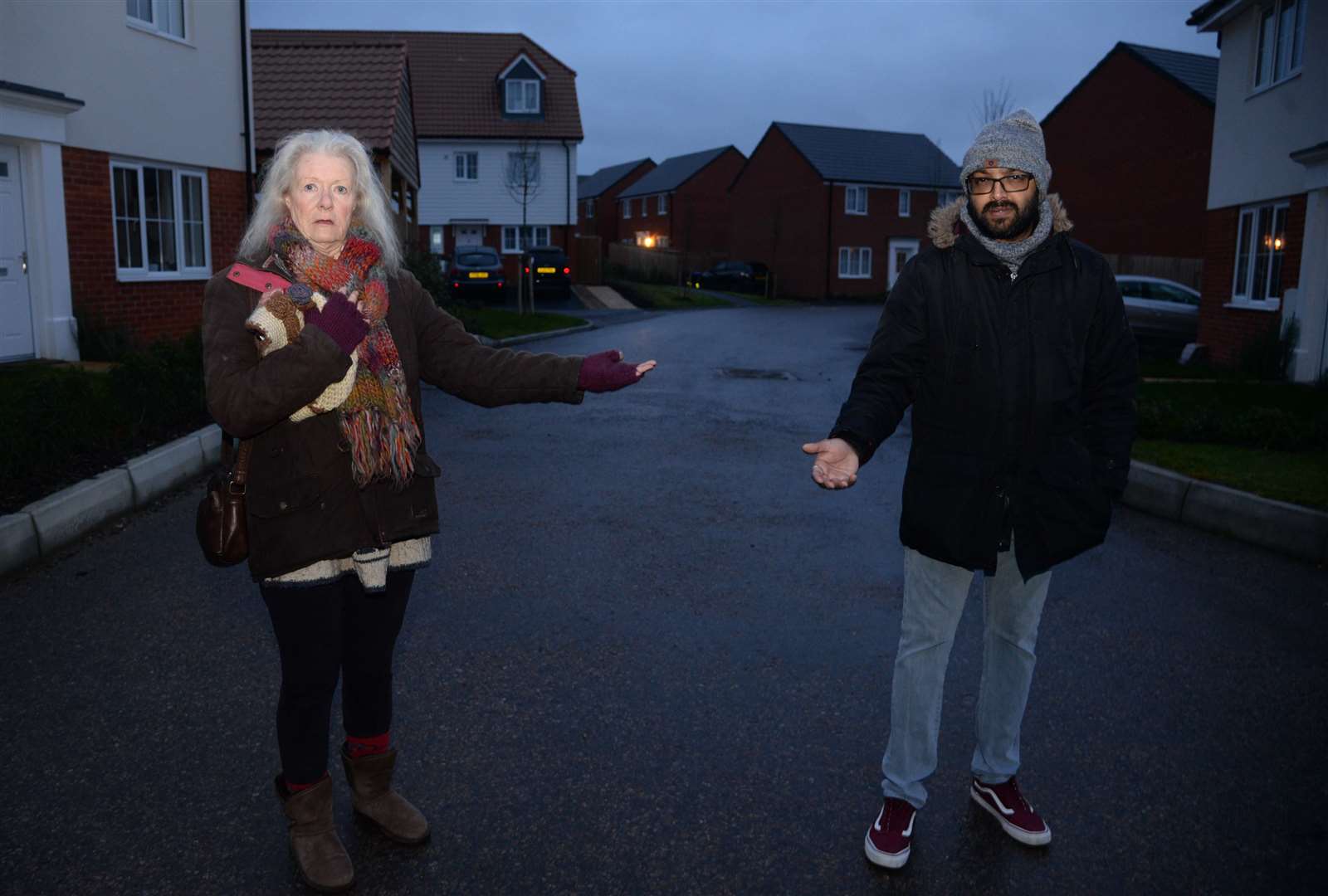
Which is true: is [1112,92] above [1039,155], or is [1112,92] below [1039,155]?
above

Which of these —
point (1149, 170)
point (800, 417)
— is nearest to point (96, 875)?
point (800, 417)

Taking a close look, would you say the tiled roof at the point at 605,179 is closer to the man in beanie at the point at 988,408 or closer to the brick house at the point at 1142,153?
the brick house at the point at 1142,153

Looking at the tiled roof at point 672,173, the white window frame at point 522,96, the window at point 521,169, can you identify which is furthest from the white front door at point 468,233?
the tiled roof at point 672,173

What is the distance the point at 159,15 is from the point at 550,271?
67.2 ft

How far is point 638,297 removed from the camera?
3978cm

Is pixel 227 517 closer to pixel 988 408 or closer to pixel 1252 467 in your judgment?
pixel 988 408

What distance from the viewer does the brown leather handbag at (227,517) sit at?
3045mm

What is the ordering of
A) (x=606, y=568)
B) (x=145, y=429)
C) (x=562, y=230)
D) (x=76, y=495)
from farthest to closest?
(x=562, y=230) < (x=145, y=429) < (x=76, y=495) < (x=606, y=568)

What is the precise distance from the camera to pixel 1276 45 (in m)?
18.0

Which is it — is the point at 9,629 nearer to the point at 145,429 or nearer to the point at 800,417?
the point at 145,429

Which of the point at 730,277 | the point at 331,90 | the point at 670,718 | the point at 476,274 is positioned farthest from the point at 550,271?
the point at 670,718

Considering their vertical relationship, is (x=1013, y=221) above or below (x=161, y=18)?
below

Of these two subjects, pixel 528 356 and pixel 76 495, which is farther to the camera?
pixel 76 495

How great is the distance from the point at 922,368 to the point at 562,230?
4316 cm
